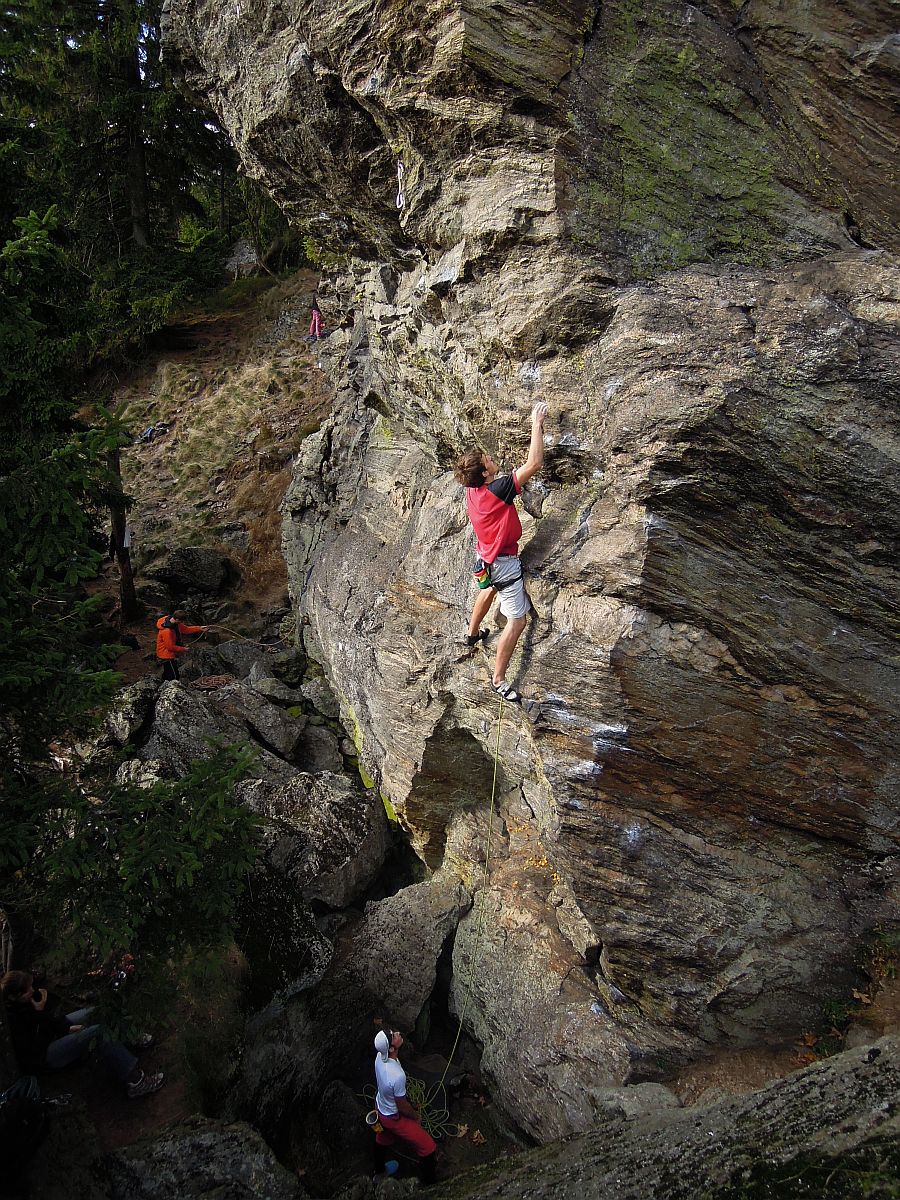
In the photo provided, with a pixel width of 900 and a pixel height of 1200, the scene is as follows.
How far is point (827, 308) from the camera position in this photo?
608 cm

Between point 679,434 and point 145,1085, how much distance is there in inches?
365

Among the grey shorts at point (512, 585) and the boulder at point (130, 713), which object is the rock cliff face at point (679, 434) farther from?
the boulder at point (130, 713)

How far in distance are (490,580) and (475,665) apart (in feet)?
5.15

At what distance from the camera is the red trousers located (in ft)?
26.3

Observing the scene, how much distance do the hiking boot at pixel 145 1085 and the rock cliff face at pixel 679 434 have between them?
14.0 ft

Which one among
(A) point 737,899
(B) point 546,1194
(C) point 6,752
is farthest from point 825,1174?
(C) point 6,752

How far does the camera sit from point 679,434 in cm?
618

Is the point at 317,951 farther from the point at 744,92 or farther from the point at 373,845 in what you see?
the point at 744,92

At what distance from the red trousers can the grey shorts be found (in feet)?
19.3

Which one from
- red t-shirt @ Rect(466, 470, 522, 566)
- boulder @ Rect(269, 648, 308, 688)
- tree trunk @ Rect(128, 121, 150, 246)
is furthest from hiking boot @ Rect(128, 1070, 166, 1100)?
tree trunk @ Rect(128, 121, 150, 246)

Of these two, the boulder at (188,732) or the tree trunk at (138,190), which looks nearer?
the boulder at (188,732)

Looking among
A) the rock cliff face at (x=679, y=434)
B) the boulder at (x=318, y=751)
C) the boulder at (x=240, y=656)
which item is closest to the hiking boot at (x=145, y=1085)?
the rock cliff face at (x=679, y=434)

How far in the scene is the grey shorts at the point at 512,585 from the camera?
25.2 feet

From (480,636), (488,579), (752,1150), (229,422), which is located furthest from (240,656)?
(752,1150)
